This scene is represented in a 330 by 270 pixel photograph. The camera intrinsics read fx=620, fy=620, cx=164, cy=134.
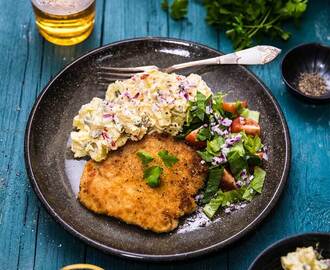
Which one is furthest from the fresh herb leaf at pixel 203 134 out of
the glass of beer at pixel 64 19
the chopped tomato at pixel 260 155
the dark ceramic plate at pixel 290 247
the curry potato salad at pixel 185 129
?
the glass of beer at pixel 64 19

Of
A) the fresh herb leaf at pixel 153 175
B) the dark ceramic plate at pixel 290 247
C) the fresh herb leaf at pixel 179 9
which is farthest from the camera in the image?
the fresh herb leaf at pixel 179 9

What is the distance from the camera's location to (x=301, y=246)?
2.75 metres

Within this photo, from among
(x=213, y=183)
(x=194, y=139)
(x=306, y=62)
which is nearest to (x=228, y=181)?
(x=213, y=183)

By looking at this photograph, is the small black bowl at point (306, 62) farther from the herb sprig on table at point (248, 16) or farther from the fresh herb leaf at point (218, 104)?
the fresh herb leaf at point (218, 104)

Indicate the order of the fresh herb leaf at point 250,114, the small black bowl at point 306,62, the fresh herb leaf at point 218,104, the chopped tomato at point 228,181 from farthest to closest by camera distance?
the small black bowl at point 306,62 → the fresh herb leaf at point 250,114 → the fresh herb leaf at point 218,104 → the chopped tomato at point 228,181

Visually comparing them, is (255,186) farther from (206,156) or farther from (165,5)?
(165,5)

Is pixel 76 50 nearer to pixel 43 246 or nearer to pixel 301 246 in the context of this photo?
pixel 43 246

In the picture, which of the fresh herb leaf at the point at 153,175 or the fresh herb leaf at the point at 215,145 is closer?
the fresh herb leaf at the point at 153,175

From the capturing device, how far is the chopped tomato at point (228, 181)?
3.17m

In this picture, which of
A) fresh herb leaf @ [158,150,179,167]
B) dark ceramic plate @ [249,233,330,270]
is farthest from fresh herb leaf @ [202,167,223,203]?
dark ceramic plate @ [249,233,330,270]

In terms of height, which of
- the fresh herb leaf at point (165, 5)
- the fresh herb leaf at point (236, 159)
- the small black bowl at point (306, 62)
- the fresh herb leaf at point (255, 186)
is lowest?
the fresh herb leaf at point (255, 186)

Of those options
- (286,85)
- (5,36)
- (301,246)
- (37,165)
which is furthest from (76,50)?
(301,246)

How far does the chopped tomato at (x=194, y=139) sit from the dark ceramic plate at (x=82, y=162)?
14.6 inches

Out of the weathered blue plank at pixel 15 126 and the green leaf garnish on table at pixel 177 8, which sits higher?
the green leaf garnish on table at pixel 177 8
